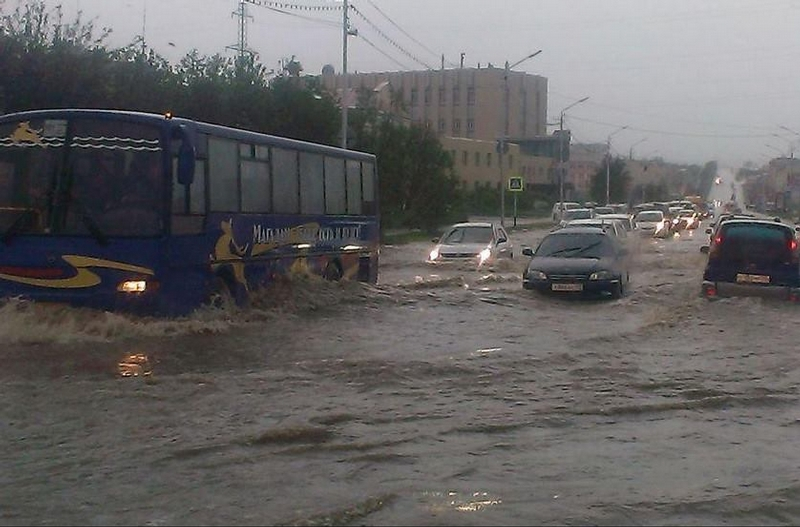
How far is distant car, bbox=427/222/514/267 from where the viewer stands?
28.1 meters

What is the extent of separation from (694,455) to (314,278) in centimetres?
1147

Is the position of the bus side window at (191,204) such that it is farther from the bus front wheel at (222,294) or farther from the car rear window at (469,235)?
the car rear window at (469,235)

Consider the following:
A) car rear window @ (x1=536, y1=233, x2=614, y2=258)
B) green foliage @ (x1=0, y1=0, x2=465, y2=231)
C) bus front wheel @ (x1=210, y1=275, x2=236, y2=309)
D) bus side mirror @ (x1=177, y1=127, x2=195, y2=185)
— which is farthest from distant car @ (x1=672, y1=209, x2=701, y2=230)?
bus side mirror @ (x1=177, y1=127, x2=195, y2=185)

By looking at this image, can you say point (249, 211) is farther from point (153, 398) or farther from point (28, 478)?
point (28, 478)

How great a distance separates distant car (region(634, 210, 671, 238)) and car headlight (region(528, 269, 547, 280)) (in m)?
32.9

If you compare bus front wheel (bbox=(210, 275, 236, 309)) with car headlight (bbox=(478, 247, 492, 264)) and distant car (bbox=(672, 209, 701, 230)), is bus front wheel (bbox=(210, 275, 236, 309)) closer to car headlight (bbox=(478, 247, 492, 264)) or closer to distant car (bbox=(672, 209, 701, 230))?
car headlight (bbox=(478, 247, 492, 264))

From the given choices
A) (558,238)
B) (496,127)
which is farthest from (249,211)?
(496,127)

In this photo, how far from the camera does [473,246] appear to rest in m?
28.5

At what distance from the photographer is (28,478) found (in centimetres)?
761

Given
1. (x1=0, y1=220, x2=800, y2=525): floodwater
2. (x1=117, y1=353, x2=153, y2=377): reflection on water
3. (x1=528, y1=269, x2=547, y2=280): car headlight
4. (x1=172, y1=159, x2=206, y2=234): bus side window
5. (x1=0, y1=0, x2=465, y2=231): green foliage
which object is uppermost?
(x1=0, y1=0, x2=465, y2=231): green foliage

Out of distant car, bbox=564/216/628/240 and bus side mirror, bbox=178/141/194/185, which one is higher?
bus side mirror, bbox=178/141/194/185

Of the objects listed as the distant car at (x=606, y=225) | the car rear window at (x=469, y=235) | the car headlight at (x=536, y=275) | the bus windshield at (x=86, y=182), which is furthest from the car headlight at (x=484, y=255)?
the bus windshield at (x=86, y=182)

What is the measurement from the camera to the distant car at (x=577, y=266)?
2123 centimetres

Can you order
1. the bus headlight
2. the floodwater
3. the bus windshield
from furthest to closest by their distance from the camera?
the bus windshield → the bus headlight → the floodwater
